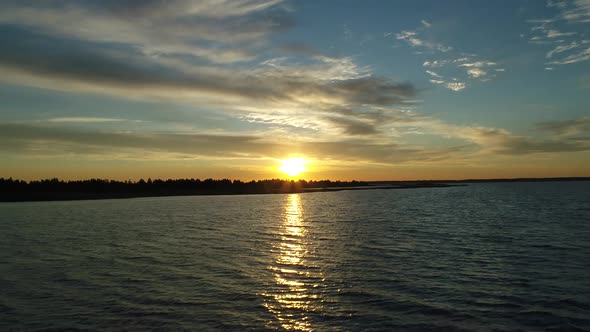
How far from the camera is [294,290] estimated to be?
2289 cm

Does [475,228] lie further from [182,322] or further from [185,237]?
[182,322]

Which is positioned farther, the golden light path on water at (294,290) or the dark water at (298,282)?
the golden light path on water at (294,290)

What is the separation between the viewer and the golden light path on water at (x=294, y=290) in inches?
711

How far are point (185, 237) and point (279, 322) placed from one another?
30383 millimetres

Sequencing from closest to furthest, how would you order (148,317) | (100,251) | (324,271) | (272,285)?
(148,317) → (272,285) → (324,271) → (100,251)

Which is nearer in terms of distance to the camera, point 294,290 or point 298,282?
point 294,290

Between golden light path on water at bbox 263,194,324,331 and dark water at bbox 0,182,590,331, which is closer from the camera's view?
dark water at bbox 0,182,590,331

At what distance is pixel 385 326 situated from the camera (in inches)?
668

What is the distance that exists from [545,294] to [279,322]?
48.8ft

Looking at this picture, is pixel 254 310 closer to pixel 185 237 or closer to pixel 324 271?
pixel 324 271

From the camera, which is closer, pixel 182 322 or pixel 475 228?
pixel 182 322

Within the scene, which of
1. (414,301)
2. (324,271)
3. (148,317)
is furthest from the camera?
(324,271)

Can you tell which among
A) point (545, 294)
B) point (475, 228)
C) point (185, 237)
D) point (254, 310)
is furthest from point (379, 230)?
point (254, 310)

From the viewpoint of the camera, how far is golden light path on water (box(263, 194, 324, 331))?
1805cm
